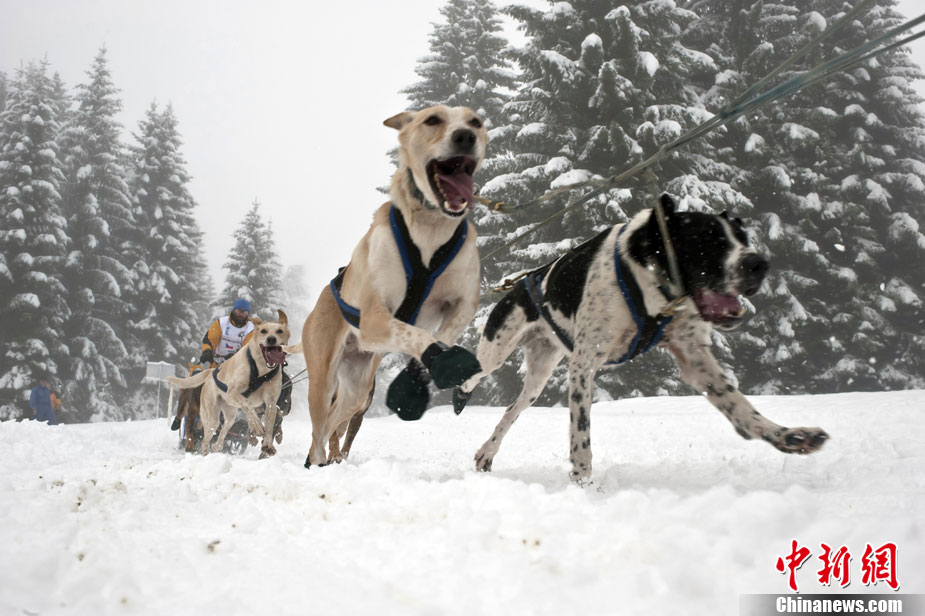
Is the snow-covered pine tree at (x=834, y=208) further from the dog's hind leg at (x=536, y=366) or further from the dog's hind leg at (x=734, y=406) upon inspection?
the dog's hind leg at (x=734, y=406)

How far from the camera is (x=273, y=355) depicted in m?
7.84

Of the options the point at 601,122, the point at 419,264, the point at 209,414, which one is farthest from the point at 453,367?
the point at 601,122

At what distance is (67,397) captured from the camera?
24.7 m

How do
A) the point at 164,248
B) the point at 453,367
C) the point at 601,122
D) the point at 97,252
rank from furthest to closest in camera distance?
the point at 164,248 < the point at 97,252 < the point at 601,122 < the point at 453,367

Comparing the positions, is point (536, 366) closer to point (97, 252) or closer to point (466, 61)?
point (466, 61)

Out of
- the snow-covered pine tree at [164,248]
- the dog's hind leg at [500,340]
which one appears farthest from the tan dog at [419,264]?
the snow-covered pine tree at [164,248]

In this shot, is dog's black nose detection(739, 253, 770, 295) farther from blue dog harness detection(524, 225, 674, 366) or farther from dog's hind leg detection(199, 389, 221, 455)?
dog's hind leg detection(199, 389, 221, 455)

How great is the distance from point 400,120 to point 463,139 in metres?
0.75

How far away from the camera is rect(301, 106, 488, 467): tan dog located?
321cm

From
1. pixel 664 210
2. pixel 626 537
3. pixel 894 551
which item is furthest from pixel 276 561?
pixel 664 210

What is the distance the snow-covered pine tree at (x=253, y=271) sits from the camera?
2925cm

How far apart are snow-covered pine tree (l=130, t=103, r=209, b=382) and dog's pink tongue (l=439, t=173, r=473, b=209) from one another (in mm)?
28433

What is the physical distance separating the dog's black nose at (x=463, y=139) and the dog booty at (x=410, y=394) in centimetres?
117

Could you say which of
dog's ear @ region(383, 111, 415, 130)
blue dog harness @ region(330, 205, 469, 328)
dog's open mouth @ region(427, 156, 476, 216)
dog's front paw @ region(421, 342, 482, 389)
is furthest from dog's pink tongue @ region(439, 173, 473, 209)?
dog's front paw @ region(421, 342, 482, 389)
